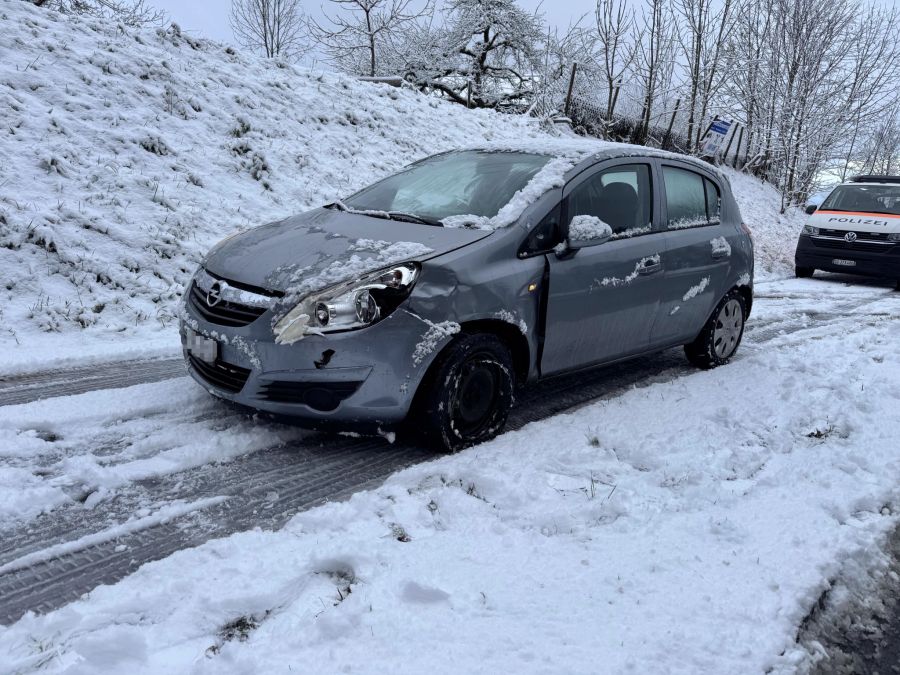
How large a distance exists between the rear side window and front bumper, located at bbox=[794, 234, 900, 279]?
23.8 ft

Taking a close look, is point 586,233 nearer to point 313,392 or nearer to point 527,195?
point 527,195

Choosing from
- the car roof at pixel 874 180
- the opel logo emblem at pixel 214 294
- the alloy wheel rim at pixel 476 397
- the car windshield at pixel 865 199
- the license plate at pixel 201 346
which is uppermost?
the car roof at pixel 874 180

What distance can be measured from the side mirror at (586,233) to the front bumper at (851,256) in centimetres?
921

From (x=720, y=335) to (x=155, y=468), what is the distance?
4.33 meters

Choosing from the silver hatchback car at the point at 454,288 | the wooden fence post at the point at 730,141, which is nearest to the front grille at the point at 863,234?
the silver hatchback car at the point at 454,288

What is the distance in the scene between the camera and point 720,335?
5.62 meters

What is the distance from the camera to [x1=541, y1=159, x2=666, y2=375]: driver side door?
4.02m

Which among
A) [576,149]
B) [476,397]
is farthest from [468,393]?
[576,149]

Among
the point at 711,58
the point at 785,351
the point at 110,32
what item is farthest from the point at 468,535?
the point at 711,58

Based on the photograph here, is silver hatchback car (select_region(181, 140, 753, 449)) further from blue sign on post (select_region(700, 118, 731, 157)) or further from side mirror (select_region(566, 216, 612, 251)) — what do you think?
blue sign on post (select_region(700, 118, 731, 157))

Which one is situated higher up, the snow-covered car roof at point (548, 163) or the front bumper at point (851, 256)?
the snow-covered car roof at point (548, 163)

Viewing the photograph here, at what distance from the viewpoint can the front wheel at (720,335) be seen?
5512mm

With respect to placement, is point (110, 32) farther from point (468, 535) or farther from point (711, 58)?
Answer: point (711, 58)

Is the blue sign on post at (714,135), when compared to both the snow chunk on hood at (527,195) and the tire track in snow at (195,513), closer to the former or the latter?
the snow chunk on hood at (527,195)
